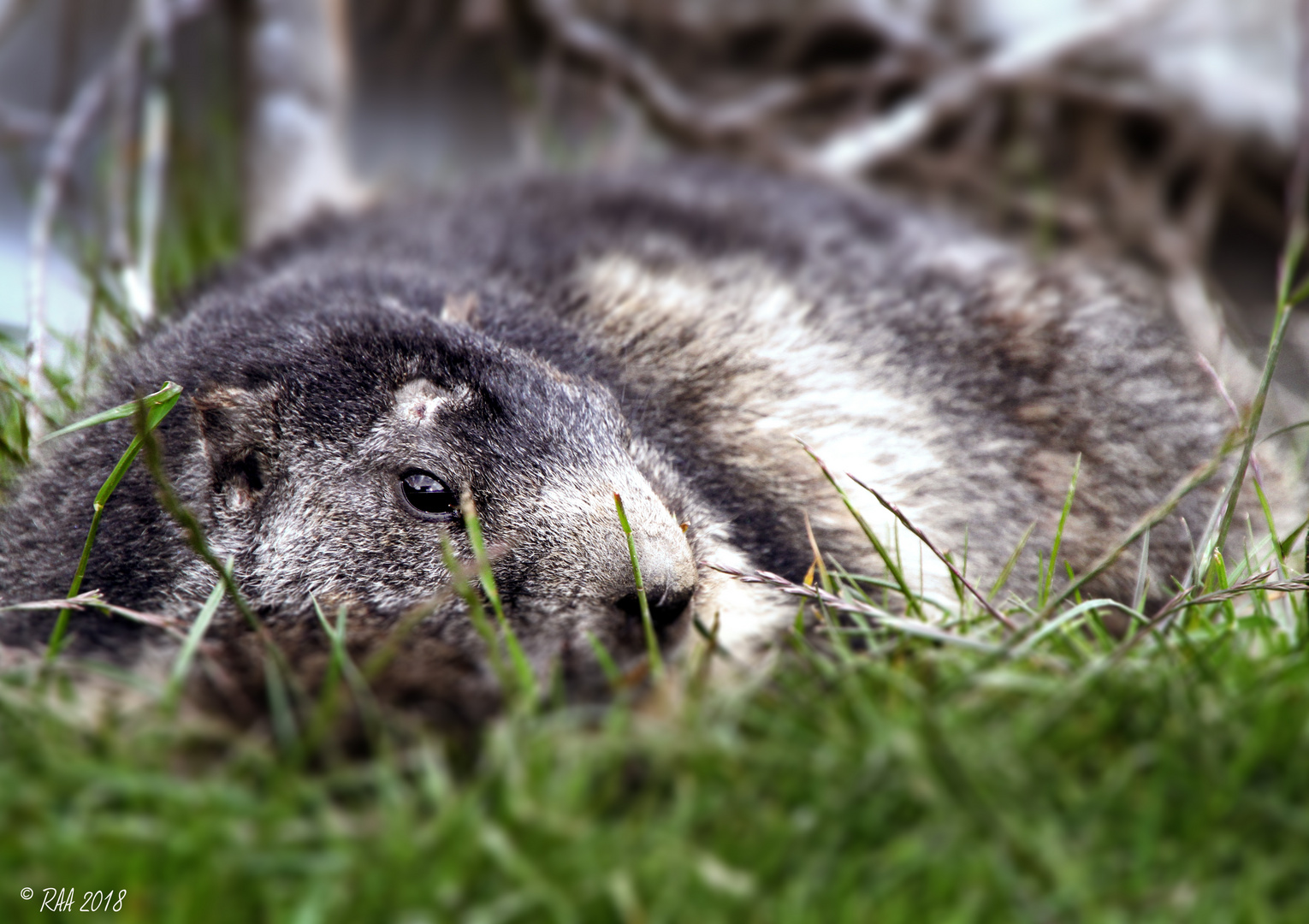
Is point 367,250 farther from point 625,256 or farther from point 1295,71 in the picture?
point 1295,71

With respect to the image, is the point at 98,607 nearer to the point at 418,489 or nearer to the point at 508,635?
the point at 418,489

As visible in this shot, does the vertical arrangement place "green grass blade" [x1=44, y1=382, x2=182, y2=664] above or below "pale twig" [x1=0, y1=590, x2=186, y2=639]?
above

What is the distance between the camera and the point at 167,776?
1.85m

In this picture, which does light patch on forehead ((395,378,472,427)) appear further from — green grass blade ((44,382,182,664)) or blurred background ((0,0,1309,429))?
blurred background ((0,0,1309,429))

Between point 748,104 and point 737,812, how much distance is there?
18.7ft

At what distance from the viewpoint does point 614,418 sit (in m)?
2.96

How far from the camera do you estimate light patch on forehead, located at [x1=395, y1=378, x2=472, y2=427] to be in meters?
2.69

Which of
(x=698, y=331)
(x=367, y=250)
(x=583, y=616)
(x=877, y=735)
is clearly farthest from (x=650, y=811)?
(x=367, y=250)

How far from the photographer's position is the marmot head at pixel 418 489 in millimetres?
2506

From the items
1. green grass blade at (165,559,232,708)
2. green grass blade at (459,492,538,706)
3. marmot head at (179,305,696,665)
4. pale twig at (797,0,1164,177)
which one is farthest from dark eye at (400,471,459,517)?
pale twig at (797,0,1164,177)

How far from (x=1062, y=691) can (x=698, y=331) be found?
1.72m

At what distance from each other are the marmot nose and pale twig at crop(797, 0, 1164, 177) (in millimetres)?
4615

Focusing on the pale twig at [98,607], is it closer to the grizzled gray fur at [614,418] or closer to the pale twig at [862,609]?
the grizzled gray fur at [614,418]

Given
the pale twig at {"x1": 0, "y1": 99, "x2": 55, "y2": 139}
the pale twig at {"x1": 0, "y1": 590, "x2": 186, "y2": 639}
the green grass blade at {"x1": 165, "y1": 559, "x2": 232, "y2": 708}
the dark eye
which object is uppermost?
the pale twig at {"x1": 0, "y1": 99, "x2": 55, "y2": 139}
